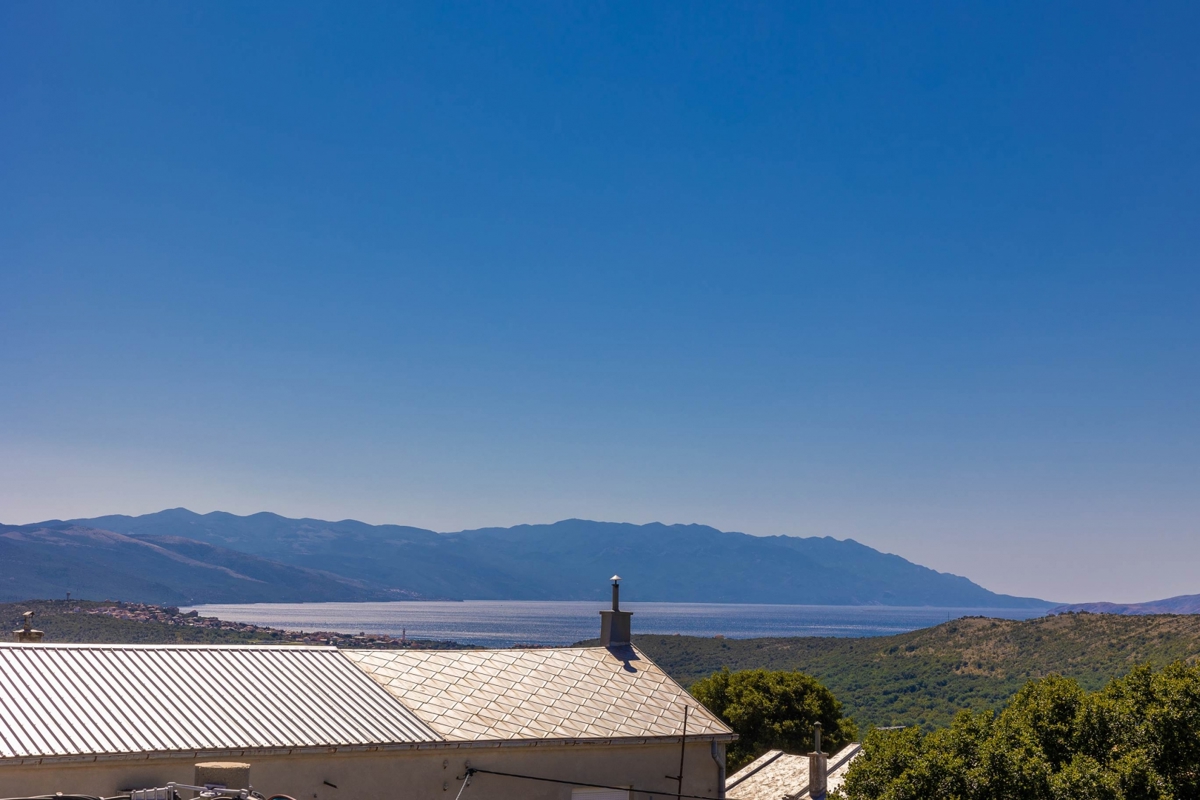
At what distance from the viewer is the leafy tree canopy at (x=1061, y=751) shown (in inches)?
678

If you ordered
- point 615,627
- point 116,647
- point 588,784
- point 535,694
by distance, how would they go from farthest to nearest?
point 615,627, point 535,694, point 588,784, point 116,647

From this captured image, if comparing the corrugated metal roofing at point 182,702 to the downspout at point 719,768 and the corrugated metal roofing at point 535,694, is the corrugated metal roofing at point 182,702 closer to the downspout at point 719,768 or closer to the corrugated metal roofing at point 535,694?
the corrugated metal roofing at point 535,694

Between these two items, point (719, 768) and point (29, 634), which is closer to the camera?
point (29, 634)

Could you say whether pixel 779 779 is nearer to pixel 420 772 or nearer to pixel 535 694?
pixel 535 694

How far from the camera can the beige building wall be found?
1345cm

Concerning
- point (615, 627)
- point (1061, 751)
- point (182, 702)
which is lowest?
point (1061, 751)

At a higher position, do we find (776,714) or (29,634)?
(29,634)

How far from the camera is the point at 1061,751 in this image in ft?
63.8

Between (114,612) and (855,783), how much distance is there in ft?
254

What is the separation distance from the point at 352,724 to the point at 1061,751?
43.4 ft

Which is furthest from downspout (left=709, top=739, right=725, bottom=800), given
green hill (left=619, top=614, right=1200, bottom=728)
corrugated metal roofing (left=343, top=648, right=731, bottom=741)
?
green hill (left=619, top=614, right=1200, bottom=728)

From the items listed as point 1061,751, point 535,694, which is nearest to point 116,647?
point 535,694

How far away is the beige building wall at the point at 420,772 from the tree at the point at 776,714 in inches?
1145

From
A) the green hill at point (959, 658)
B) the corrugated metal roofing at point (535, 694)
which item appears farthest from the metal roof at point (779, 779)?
the green hill at point (959, 658)
